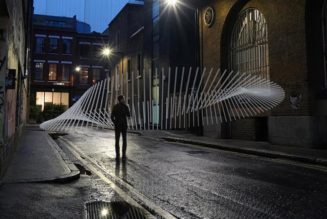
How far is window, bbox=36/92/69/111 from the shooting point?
57.4 meters

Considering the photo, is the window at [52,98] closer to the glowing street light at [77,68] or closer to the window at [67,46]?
the glowing street light at [77,68]

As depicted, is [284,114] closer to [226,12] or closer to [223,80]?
[223,80]

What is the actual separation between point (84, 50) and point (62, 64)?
442 centimetres

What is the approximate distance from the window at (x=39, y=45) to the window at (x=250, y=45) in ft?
143

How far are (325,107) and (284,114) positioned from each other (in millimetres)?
1754

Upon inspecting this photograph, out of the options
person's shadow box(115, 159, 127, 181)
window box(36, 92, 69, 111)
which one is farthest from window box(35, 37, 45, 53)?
person's shadow box(115, 159, 127, 181)

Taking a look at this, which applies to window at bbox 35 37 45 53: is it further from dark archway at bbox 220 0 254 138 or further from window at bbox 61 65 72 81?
dark archway at bbox 220 0 254 138

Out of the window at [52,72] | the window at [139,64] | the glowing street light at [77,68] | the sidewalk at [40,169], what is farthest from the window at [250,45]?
the window at [52,72]

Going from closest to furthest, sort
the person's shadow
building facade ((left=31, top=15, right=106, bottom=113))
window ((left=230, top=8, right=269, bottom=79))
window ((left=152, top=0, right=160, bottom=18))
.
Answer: the person's shadow
window ((left=230, top=8, right=269, bottom=79))
window ((left=152, top=0, right=160, bottom=18))
building facade ((left=31, top=15, right=106, bottom=113))

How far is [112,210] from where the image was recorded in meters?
5.71

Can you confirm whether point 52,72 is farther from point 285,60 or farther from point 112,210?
point 112,210

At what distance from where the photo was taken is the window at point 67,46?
58.3m

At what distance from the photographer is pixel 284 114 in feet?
51.5

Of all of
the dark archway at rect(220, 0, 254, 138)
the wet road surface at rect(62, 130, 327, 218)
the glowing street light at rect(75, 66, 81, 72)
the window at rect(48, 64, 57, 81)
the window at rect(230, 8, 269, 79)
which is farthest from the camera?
the window at rect(48, 64, 57, 81)
